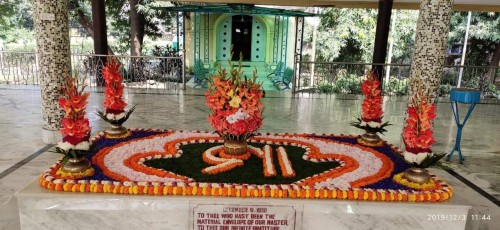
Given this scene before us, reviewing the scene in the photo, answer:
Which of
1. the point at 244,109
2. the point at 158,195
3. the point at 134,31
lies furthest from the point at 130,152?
the point at 134,31

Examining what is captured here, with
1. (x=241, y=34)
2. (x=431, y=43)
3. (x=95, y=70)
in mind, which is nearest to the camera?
(x=431, y=43)

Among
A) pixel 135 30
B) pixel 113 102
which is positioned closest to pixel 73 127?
pixel 113 102

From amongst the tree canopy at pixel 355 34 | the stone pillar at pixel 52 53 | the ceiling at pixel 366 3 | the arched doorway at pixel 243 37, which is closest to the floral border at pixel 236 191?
the stone pillar at pixel 52 53

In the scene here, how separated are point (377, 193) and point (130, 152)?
84.8 inches

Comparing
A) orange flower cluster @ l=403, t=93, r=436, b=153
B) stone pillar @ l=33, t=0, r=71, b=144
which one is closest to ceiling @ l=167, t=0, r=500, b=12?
stone pillar @ l=33, t=0, r=71, b=144

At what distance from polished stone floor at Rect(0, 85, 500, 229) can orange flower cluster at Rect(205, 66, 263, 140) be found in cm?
173

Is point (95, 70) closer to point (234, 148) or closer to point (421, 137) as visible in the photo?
point (234, 148)

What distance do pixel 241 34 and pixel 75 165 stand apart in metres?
11.1

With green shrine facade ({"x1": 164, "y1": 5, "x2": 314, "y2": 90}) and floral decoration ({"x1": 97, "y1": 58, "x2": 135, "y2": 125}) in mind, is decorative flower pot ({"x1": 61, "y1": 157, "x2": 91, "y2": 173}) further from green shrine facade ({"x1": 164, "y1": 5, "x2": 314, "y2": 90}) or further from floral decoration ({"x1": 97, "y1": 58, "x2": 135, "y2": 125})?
green shrine facade ({"x1": 164, "y1": 5, "x2": 314, "y2": 90})

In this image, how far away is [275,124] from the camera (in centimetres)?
619

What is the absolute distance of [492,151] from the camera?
519 cm

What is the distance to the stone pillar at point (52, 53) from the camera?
444 centimetres

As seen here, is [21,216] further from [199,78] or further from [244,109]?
[199,78]

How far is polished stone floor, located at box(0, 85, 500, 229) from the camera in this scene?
3.80 meters
